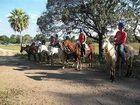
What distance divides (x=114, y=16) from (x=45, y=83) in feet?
41.2

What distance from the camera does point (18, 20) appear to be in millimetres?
76812

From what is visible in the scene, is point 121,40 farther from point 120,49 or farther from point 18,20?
point 18,20

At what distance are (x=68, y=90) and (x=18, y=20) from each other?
64.9m

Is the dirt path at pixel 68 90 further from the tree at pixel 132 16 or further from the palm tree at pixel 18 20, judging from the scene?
the palm tree at pixel 18 20

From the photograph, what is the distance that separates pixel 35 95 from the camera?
1256cm

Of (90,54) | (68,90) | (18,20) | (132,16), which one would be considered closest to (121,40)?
(68,90)

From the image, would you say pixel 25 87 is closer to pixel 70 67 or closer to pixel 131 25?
pixel 70 67

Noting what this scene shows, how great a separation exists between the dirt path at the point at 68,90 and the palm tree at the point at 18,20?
Answer: 57.4m

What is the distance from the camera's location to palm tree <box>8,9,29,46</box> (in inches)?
2931

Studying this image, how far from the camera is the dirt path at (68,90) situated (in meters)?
11.5

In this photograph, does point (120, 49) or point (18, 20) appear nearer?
point (120, 49)

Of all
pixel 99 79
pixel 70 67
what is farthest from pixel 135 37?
pixel 99 79

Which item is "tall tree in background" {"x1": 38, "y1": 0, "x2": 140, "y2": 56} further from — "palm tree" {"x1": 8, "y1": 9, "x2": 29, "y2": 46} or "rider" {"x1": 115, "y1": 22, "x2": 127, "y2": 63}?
"palm tree" {"x1": 8, "y1": 9, "x2": 29, "y2": 46}

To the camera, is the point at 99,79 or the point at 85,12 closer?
the point at 99,79
